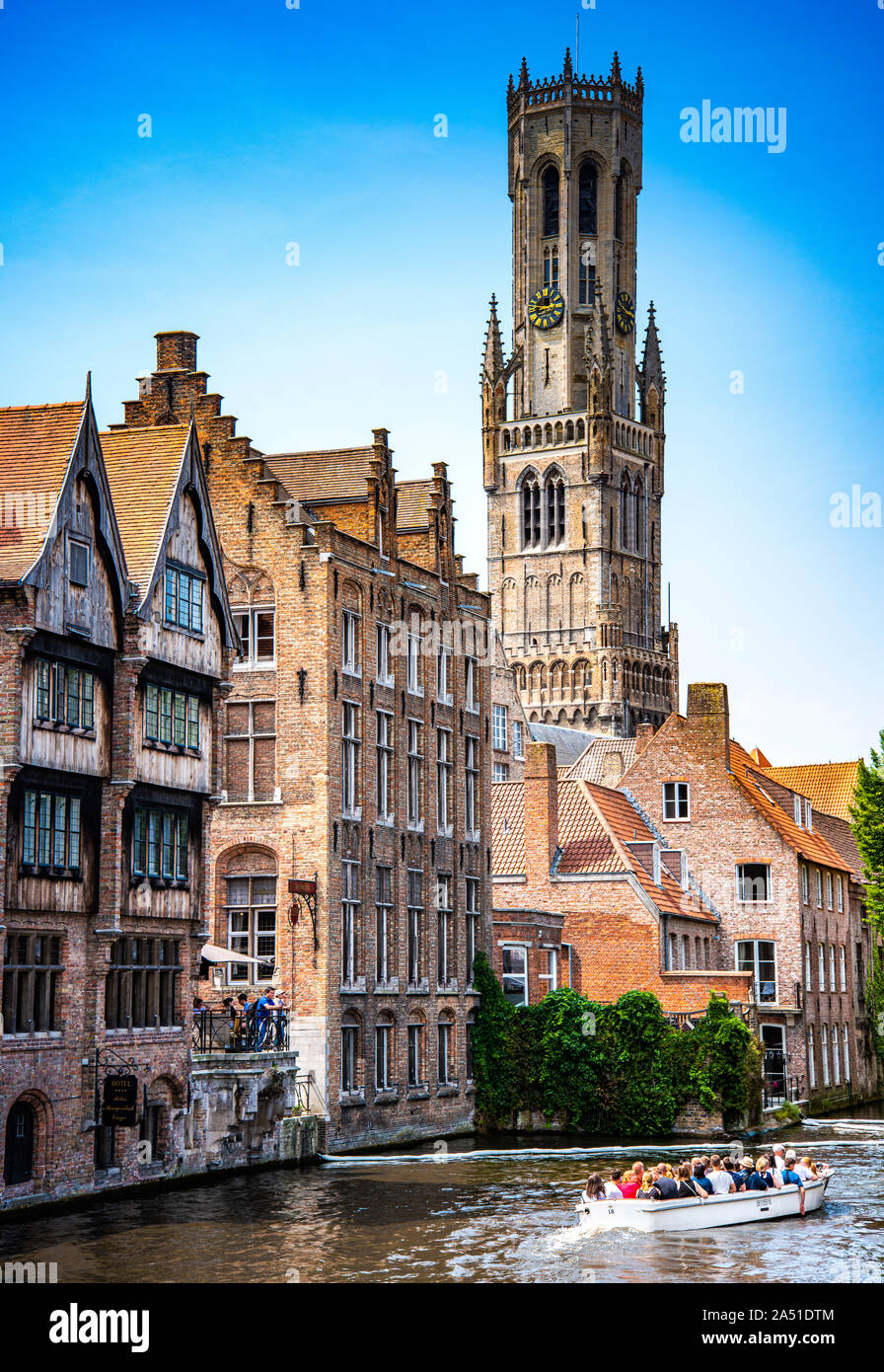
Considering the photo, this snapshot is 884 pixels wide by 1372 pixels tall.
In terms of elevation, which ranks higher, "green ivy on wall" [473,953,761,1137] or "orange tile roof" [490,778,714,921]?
"orange tile roof" [490,778,714,921]

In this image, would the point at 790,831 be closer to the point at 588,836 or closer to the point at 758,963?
the point at 758,963

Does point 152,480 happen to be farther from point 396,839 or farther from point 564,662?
point 564,662

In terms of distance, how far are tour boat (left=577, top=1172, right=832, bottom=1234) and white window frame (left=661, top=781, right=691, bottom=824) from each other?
27.4 meters

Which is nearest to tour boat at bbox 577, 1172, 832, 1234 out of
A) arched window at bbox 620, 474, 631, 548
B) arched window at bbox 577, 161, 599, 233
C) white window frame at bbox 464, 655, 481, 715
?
white window frame at bbox 464, 655, 481, 715

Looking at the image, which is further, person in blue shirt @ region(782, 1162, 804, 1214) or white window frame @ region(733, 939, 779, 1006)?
white window frame @ region(733, 939, 779, 1006)

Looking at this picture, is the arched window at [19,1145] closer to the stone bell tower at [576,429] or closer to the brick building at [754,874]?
the brick building at [754,874]

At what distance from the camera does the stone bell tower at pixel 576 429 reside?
160750 millimetres

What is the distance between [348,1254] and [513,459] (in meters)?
137

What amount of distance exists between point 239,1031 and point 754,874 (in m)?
26.1

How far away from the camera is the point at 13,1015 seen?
3762 centimetres

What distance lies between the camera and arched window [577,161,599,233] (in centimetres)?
17238

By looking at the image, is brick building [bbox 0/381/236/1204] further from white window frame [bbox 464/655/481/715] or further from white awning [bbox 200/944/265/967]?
white window frame [bbox 464/655/481/715]

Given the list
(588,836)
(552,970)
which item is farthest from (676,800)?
(552,970)

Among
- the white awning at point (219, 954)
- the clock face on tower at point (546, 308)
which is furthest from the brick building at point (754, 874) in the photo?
the clock face on tower at point (546, 308)
